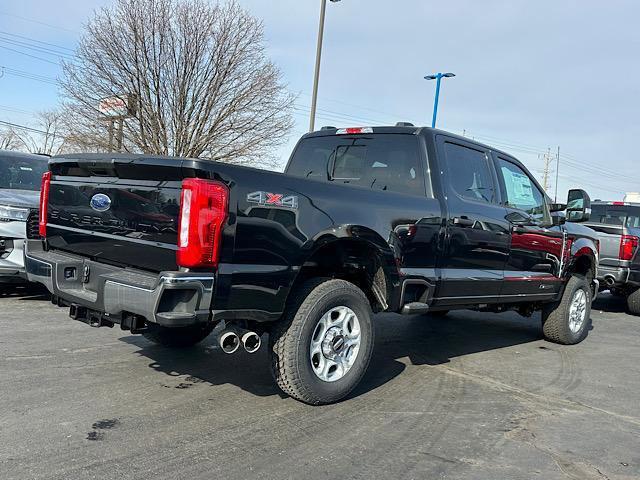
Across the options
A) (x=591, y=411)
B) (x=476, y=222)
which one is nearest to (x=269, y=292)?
(x=476, y=222)

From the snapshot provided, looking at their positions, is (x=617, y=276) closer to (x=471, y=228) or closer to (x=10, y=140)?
(x=471, y=228)

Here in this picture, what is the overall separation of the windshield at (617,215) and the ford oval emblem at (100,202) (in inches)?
373

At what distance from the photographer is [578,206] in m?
6.47

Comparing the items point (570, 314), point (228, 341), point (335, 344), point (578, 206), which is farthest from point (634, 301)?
point (228, 341)

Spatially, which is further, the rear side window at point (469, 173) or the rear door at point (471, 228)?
the rear side window at point (469, 173)

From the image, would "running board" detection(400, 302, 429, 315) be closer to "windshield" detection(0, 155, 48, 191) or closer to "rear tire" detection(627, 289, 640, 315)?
"windshield" detection(0, 155, 48, 191)

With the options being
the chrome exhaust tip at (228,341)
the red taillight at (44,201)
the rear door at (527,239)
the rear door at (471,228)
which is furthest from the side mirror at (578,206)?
the red taillight at (44,201)

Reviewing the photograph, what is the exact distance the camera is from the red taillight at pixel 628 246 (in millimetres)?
8938

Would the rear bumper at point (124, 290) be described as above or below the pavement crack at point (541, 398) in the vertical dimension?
above

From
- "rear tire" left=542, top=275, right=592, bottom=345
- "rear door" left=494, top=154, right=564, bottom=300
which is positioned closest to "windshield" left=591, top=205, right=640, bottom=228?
"rear tire" left=542, top=275, right=592, bottom=345

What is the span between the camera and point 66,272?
391 centimetres

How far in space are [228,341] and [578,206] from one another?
181 inches

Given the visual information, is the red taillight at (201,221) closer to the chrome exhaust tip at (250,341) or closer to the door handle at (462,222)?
the chrome exhaust tip at (250,341)

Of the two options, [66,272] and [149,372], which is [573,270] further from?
[66,272]
